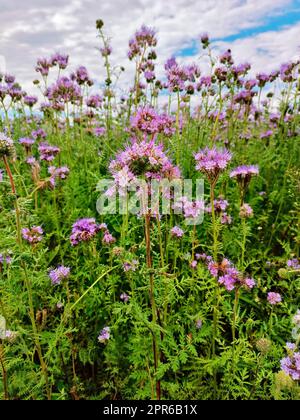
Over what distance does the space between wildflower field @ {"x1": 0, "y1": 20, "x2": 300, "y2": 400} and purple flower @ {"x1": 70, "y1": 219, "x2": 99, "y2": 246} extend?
0.03ft

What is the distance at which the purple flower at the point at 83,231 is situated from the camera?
111 inches

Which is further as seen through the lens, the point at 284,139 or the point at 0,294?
the point at 284,139

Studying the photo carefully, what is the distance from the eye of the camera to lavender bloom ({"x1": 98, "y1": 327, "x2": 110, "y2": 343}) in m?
2.83

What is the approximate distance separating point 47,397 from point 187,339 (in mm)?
999

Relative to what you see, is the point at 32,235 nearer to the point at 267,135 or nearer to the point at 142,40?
the point at 142,40

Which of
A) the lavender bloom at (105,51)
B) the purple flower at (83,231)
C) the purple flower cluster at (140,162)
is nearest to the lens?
the purple flower cluster at (140,162)

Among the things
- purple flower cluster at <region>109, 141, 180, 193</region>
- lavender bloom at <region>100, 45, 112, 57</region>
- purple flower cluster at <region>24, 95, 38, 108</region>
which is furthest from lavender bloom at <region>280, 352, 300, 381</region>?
purple flower cluster at <region>24, 95, 38, 108</region>

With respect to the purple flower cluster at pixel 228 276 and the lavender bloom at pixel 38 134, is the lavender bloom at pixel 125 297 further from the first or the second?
the lavender bloom at pixel 38 134

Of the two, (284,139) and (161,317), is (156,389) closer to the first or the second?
(161,317)

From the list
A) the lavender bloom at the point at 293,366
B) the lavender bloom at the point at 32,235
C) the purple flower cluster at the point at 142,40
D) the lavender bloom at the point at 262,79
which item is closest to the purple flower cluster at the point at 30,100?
the purple flower cluster at the point at 142,40

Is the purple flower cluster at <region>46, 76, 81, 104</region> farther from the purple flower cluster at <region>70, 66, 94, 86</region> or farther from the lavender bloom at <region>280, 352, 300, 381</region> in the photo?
the lavender bloom at <region>280, 352, 300, 381</region>

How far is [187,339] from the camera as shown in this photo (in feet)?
8.63

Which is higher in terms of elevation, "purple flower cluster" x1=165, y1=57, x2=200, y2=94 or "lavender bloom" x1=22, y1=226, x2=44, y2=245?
"purple flower cluster" x1=165, y1=57, x2=200, y2=94
